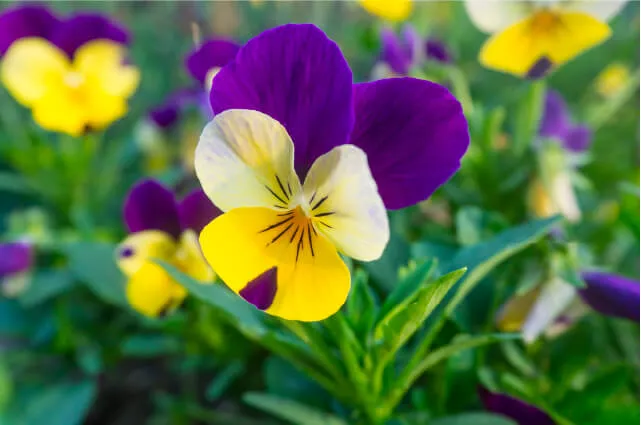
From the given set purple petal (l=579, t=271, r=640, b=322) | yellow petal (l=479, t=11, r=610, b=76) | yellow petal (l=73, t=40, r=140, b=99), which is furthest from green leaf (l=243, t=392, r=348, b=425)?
yellow petal (l=73, t=40, r=140, b=99)

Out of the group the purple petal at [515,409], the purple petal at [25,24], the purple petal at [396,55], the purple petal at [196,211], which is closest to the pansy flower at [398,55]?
the purple petal at [396,55]

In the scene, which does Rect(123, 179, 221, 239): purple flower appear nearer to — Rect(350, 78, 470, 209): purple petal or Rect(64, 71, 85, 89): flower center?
Rect(350, 78, 470, 209): purple petal

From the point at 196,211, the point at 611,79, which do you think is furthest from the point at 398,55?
the point at 611,79

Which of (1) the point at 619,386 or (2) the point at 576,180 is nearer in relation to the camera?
(1) the point at 619,386

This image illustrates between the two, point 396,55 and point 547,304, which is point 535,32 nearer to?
point 396,55

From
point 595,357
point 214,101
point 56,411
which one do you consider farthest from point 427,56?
point 56,411

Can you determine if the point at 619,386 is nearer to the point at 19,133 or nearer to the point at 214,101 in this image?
the point at 214,101
